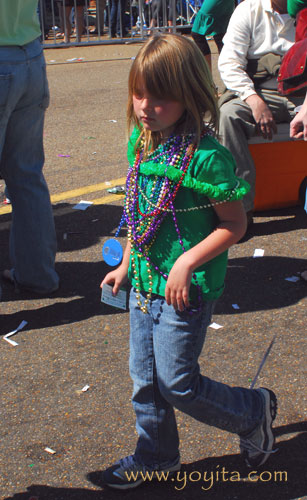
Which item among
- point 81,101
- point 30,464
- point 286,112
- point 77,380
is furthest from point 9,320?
point 81,101

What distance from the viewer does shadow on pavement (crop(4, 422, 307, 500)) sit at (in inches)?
97.0

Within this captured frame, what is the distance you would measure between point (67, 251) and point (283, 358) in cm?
180

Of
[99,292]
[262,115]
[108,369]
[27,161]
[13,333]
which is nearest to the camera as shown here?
[108,369]

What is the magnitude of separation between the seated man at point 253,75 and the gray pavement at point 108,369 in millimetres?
639

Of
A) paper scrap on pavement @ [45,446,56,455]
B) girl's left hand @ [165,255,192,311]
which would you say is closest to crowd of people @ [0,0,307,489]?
girl's left hand @ [165,255,192,311]

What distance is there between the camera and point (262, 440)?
2514 mm

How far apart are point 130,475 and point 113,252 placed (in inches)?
31.4

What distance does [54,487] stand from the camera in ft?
8.25

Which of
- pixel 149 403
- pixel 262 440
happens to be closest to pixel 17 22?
pixel 149 403

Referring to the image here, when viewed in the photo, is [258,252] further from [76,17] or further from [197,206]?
[76,17]

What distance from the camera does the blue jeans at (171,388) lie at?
2211 millimetres

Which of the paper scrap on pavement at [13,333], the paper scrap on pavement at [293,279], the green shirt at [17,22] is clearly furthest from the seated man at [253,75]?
the paper scrap on pavement at [13,333]

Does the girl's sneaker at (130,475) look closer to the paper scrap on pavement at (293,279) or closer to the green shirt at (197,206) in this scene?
the green shirt at (197,206)

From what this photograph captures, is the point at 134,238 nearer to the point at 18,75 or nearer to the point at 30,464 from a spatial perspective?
the point at 30,464
